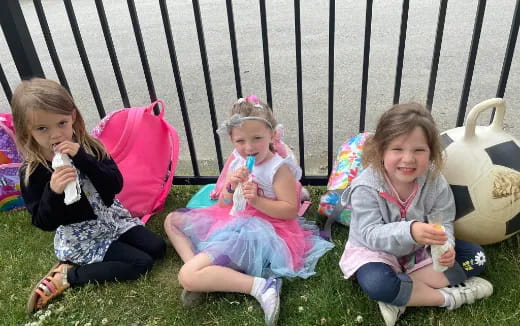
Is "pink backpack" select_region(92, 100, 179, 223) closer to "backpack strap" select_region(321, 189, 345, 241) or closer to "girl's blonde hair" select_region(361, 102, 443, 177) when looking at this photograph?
"backpack strap" select_region(321, 189, 345, 241)

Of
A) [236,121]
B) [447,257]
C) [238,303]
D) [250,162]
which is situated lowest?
[238,303]

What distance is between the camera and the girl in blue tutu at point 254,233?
2.31m

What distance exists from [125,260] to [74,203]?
0.43 metres

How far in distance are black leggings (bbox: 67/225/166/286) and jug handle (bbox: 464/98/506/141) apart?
1.76 m

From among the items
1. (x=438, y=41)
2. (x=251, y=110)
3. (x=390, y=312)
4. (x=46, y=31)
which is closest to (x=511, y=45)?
(x=438, y=41)

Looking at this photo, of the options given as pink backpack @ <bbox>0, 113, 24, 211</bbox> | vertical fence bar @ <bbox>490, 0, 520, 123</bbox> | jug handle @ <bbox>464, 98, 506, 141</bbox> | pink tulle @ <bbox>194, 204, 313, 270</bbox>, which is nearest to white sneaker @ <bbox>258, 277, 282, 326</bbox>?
pink tulle @ <bbox>194, 204, 313, 270</bbox>

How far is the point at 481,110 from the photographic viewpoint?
2193mm

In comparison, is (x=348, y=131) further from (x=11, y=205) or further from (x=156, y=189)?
(x=11, y=205)

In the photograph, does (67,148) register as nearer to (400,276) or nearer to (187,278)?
(187,278)

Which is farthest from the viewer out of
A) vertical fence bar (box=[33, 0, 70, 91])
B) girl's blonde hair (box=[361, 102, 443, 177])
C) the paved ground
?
the paved ground

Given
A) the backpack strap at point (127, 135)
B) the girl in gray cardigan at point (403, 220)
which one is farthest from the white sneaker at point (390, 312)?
the backpack strap at point (127, 135)

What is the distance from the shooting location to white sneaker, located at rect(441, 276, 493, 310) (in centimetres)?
215

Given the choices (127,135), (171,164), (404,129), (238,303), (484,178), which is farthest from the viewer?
(171,164)

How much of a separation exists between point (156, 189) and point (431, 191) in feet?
Result: 5.73
